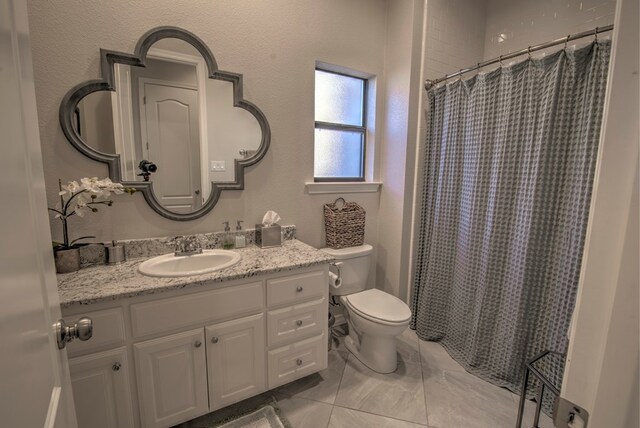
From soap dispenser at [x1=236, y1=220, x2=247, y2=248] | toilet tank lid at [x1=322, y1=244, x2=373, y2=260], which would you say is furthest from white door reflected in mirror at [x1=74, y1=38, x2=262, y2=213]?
toilet tank lid at [x1=322, y1=244, x2=373, y2=260]

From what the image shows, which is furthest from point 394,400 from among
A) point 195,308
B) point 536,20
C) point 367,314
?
point 536,20

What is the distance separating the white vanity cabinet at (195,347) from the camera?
124 cm

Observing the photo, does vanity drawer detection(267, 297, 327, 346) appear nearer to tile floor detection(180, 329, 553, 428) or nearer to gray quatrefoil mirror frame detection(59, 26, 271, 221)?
tile floor detection(180, 329, 553, 428)

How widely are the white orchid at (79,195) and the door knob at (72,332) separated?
3.10ft

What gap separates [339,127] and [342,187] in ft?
1.61

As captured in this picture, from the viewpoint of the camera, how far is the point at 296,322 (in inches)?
66.3

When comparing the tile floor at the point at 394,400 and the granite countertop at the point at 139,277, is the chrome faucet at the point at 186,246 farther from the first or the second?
the tile floor at the point at 394,400

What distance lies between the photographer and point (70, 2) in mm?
1452

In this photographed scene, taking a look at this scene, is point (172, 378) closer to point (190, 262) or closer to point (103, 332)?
point (103, 332)

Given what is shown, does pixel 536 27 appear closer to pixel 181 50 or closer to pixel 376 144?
pixel 376 144

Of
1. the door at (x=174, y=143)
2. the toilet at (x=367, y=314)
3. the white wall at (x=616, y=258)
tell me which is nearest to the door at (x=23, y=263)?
the white wall at (x=616, y=258)

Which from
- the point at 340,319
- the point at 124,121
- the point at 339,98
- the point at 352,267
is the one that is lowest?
the point at 340,319

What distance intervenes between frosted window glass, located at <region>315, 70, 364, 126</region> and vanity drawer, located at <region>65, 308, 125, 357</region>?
5.90 ft

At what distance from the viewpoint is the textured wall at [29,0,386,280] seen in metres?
1.46
